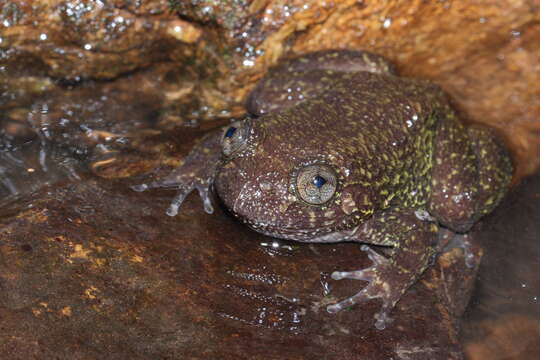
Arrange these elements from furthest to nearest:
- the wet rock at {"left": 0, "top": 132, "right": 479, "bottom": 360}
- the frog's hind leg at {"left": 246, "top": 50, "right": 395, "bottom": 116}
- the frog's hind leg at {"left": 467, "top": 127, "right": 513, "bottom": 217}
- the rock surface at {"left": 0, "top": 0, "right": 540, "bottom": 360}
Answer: the frog's hind leg at {"left": 246, "top": 50, "right": 395, "bottom": 116} → the frog's hind leg at {"left": 467, "top": 127, "right": 513, "bottom": 217} → the rock surface at {"left": 0, "top": 0, "right": 540, "bottom": 360} → the wet rock at {"left": 0, "top": 132, "right": 479, "bottom": 360}


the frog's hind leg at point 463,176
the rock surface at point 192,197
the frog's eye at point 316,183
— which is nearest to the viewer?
the rock surface at point 192,197

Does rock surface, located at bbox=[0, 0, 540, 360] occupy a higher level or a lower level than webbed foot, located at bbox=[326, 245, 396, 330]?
higher

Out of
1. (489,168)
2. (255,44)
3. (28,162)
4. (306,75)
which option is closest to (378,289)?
(489,168)

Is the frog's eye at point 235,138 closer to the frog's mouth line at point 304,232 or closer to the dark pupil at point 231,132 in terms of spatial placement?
the dark pupil at point 231,132

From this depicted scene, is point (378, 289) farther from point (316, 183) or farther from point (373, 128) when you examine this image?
point (373, 128)

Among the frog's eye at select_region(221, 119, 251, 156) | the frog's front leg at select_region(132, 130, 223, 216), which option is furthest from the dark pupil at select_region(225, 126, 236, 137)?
the frog's front leg at select_region(132, 130, 223, 216)

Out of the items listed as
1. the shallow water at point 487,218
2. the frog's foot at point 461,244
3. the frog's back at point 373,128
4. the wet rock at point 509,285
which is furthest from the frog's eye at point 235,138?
the wet rock at point 509,285

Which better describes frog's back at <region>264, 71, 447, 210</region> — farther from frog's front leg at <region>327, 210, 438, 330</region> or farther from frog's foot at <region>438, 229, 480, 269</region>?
frog's foot at <region>438, 229, 480, 269</region>
